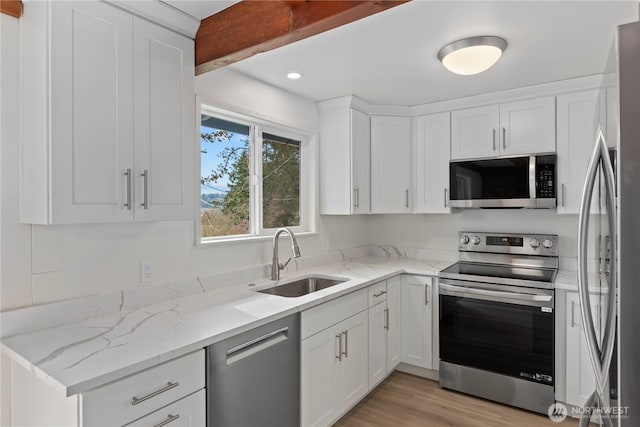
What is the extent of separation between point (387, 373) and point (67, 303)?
7.11 ft

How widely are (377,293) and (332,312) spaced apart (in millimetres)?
589

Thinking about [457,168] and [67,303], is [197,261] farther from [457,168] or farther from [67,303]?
[457,168]

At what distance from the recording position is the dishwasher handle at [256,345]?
1.60m

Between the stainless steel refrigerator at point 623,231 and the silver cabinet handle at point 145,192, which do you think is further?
the silver cabinet handle at point 145,192

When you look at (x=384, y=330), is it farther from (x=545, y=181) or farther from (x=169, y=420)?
(x=169, y=420)

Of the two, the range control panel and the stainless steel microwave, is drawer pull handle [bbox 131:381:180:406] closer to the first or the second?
the stainless steel microwave

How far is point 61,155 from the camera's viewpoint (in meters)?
1.38

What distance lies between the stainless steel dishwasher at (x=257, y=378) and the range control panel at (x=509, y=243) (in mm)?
1985

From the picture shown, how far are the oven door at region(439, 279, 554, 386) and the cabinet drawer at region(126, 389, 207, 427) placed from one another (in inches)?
75.7

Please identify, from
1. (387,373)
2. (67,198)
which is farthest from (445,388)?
(67,198)

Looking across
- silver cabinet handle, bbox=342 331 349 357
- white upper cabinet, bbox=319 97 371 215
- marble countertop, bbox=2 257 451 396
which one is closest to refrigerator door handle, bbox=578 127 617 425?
marble countertop, bbox=2 257 451 396

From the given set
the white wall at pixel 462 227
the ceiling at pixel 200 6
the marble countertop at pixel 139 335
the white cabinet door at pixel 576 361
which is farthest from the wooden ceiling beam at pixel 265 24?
the white wall at pixel 462 227

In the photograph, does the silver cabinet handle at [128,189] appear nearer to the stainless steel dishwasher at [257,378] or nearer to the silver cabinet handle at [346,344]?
the stainless steel dishwasher at [257,378]

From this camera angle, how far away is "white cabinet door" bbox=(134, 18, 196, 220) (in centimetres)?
162
